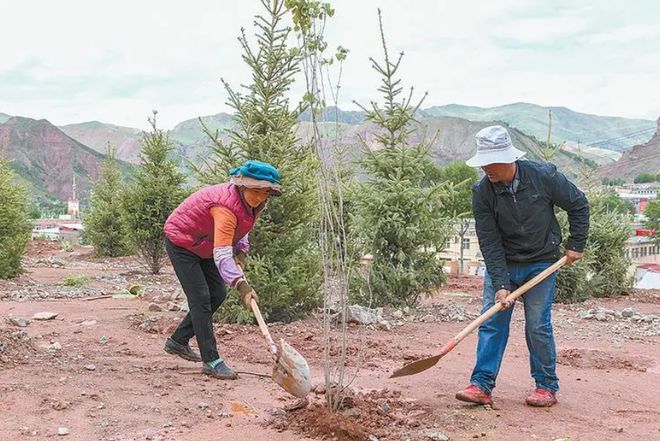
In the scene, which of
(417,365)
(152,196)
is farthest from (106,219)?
(417,365)

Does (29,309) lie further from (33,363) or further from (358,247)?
(358,247)

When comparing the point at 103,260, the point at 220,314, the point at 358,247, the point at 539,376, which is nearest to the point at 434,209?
the point at 358,247

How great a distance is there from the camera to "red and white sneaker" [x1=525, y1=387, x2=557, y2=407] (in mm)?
4355

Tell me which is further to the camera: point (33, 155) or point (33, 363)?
point (33, 155)

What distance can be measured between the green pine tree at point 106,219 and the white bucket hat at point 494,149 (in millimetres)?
15638

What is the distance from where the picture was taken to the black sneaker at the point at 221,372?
496 centimetres

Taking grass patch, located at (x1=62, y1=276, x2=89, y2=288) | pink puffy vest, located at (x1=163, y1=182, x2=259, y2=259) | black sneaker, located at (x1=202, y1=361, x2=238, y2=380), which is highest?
pink puffy vest, located at (x1=163, y1=182, x2=259, y2=259)

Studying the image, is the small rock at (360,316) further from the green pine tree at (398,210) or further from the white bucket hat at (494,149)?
the white bucket hat at (494,149)

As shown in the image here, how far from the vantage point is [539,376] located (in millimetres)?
4453

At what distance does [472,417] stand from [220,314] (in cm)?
377

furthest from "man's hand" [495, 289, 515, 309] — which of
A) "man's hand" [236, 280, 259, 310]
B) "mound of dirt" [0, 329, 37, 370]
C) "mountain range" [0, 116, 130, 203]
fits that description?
"mountain range" [0, 116, 130, 203]

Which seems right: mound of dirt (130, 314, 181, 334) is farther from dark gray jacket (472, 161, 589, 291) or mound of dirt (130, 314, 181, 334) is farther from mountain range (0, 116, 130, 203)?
mountain range (0, 116, 130, 203)

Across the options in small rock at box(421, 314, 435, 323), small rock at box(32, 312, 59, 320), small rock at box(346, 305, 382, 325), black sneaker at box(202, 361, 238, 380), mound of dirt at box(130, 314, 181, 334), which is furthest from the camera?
small rock at box(421, 314, 435, 323)

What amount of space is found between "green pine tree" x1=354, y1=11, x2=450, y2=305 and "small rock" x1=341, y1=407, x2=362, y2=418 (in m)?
4.87
